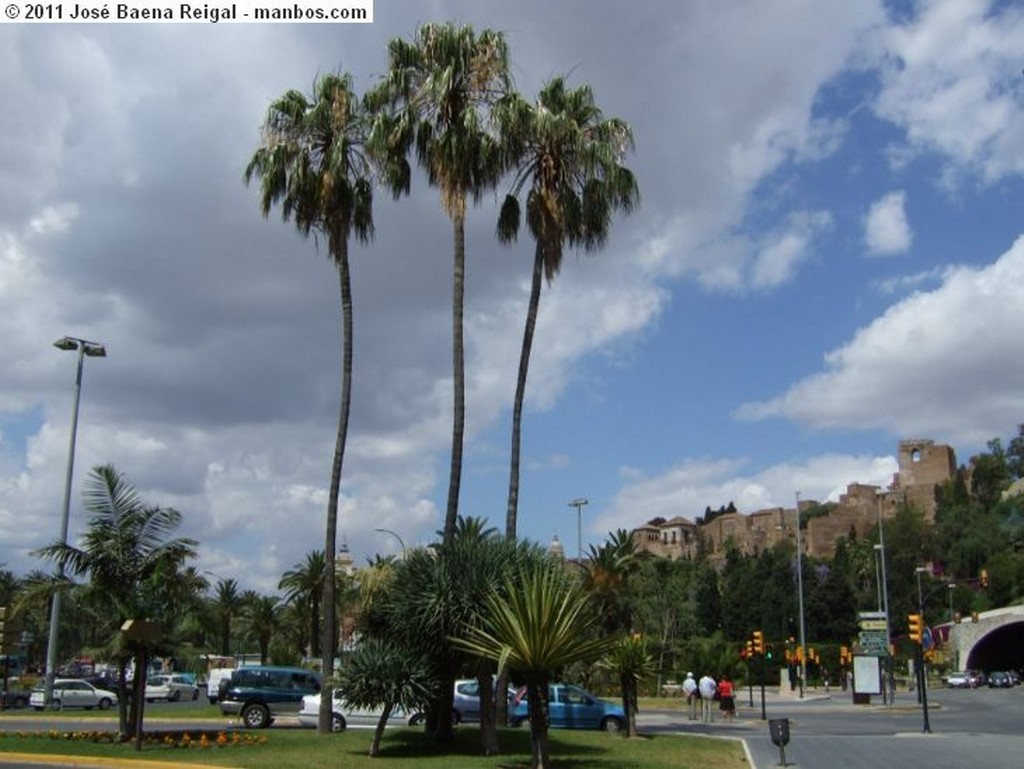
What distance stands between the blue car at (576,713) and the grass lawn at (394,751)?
399 centimetres

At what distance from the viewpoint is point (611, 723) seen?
28.6 meters

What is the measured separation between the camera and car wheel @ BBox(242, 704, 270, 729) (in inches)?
1184

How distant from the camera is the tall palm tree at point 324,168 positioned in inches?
1041

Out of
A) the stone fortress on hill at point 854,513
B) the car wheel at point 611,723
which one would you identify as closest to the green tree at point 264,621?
the car wheel at point 611,723

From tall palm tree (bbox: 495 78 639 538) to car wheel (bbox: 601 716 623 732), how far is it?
19.9 feet

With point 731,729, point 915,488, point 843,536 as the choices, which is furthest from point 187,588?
point 915,488

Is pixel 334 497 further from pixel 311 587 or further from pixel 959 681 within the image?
pixel 959 681

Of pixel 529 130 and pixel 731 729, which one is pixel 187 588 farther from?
pixel 731 729

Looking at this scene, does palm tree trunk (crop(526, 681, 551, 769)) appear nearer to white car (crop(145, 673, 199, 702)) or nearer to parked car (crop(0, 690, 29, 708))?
parked car (crop(0, 690, 29, 708))

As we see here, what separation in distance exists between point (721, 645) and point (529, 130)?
5898 centimetres

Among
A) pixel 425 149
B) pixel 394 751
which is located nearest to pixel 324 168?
pixel 425 149

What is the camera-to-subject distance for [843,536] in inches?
6855

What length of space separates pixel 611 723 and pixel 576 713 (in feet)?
3.17

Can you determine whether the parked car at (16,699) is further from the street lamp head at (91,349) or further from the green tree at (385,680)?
the green tree at (385,680)
